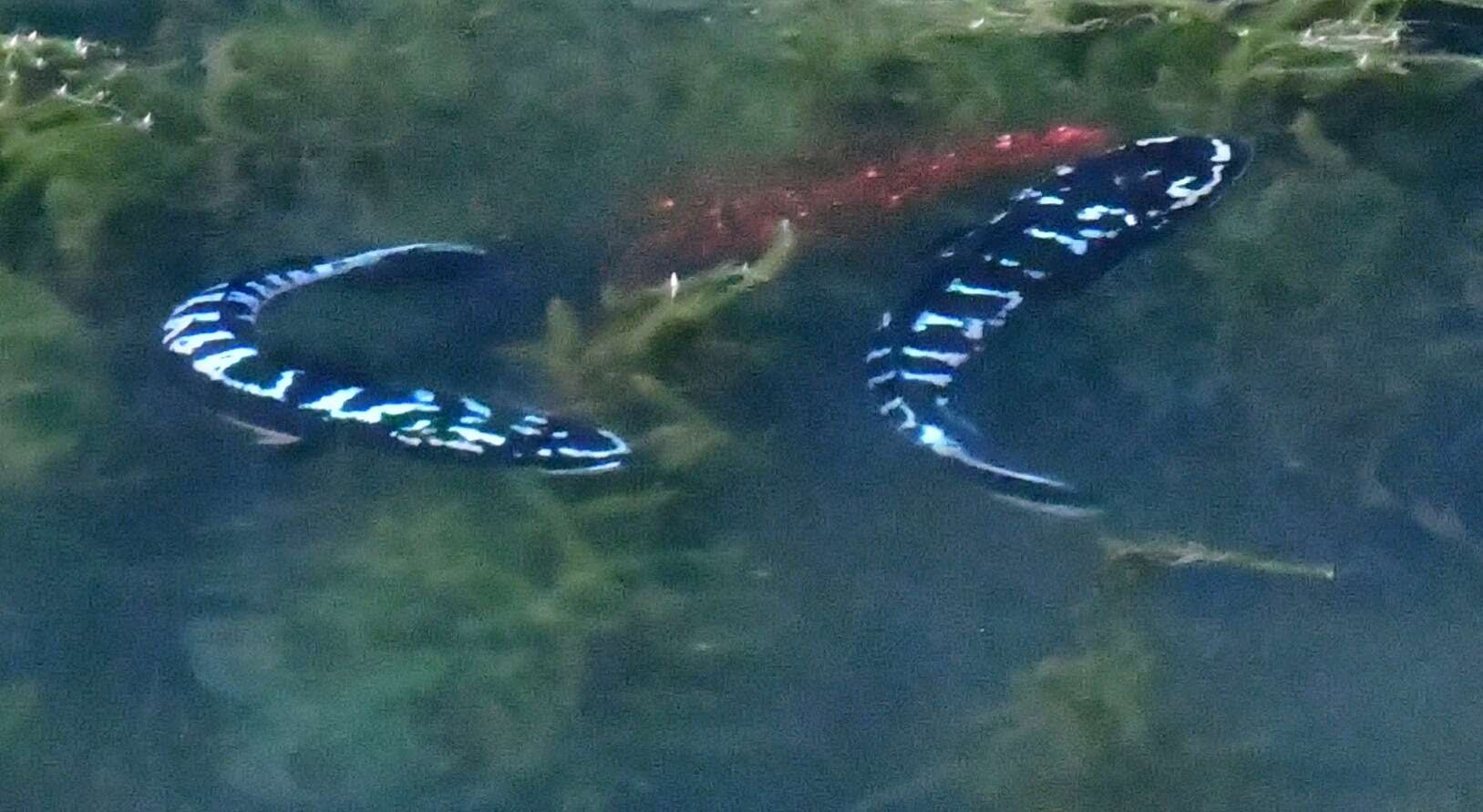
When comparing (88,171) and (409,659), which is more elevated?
(88,171)

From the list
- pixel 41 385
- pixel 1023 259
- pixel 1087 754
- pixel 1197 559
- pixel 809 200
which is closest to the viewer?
pixel 1087 754

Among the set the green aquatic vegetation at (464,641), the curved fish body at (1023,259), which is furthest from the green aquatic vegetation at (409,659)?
the curved fish body at (1023,259)

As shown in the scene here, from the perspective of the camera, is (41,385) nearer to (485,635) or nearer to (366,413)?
(366,413)

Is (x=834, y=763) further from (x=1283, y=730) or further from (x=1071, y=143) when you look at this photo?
(x=1071, y=143)

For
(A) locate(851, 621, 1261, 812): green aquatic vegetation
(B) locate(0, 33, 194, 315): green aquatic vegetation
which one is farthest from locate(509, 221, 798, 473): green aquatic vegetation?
(B) locate(0, 33, 194, 315): green aquatic vegetation

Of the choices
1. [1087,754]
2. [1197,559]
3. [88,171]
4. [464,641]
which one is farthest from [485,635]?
[88,171]

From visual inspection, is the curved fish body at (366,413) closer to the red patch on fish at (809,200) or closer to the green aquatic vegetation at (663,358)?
the green aquatic vegetation at (663,358)
